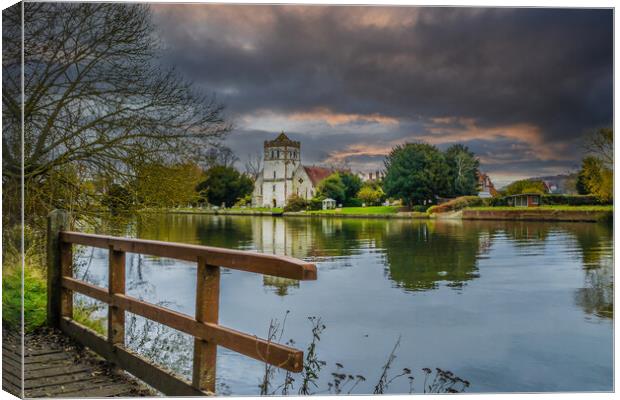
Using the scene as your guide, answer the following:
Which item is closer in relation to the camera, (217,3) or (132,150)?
(217,3)

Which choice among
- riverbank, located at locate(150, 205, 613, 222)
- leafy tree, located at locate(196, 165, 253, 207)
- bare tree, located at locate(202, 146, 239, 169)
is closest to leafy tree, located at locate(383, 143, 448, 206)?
riverbank, located at locate(150, 205, 613, 222)

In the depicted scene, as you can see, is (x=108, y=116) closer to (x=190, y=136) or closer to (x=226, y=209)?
(x=190, y=136)

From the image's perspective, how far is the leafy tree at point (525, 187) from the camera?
6383 mm

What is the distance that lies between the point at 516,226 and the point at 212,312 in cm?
394

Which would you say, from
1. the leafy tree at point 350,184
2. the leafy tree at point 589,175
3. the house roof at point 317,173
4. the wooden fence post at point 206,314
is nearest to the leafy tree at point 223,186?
the house roof at point 317,173

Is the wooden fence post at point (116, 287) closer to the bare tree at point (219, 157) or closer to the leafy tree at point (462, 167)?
the bare tree at point (219, 157)

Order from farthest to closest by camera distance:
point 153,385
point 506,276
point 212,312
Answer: point 506,276, point 153,385, point 212,312

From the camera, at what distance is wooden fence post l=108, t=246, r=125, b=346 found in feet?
13.3

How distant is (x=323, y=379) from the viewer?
580cm

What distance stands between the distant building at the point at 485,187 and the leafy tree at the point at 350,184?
3.89 feet

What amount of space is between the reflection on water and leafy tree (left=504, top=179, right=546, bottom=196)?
0.34 meters

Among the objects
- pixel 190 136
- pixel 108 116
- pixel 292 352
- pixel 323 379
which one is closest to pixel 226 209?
pixel 190 136

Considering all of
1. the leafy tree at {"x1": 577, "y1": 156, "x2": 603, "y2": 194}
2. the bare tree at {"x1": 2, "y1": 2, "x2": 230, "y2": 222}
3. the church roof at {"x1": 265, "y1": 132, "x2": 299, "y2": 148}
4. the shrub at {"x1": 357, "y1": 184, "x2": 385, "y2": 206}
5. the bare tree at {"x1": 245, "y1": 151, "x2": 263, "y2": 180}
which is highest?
the bare tree at {"x1": 2, "y1": 2, "x2": 230, "y2": 222}

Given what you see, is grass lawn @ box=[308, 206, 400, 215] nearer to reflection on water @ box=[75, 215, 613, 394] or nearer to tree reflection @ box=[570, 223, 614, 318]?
reflection on water @ box=[75, 215, 613, 394]
